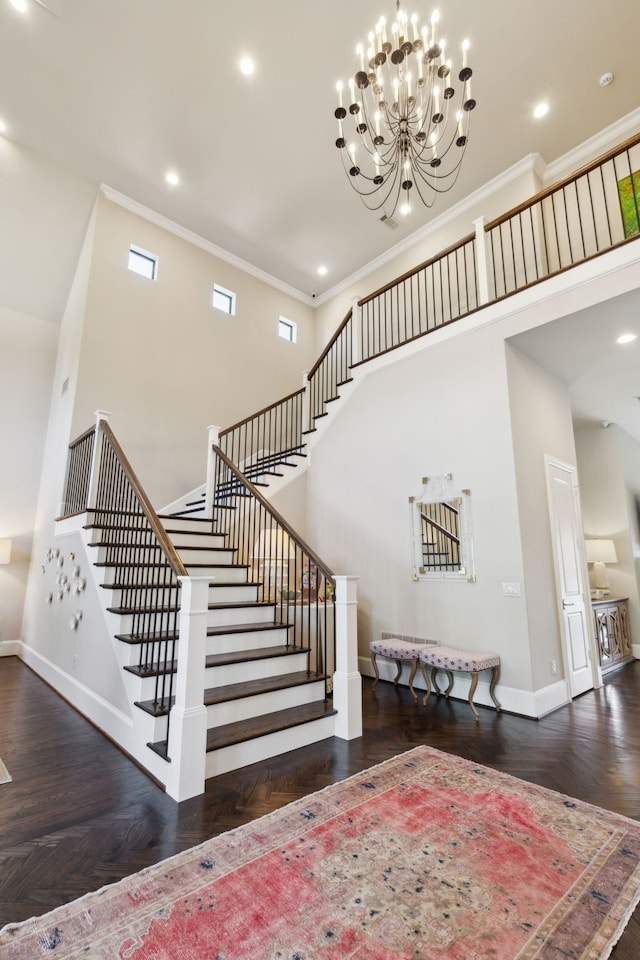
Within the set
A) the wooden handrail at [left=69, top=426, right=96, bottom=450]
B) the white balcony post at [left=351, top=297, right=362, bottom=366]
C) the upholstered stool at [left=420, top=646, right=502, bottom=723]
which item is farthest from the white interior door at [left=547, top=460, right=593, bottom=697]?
the wooden handrail at [left=69, top=426, right=96, bottom=450]

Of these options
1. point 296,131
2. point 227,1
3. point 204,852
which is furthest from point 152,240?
point 204,852

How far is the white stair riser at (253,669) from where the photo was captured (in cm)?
338

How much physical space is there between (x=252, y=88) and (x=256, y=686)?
6475 mm

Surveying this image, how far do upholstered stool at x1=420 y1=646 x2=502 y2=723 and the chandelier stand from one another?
3.77 metres

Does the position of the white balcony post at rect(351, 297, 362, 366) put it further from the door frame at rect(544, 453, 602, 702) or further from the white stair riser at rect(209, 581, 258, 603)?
the white stair riser at rect(209, 581, 258, 603)

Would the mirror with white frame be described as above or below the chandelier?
below

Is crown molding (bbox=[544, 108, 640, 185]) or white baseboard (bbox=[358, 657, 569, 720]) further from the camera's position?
crown molding (bbox=[544, 108, 640, 185])

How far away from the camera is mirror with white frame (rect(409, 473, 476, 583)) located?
454 centimetres

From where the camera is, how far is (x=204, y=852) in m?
2.03

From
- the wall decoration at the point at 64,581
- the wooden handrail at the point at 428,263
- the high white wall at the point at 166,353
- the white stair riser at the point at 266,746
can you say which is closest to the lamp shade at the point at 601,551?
the wooden handrail at the point at 428,263

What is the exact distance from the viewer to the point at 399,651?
176 inches

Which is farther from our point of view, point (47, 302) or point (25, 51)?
point (47, 302)

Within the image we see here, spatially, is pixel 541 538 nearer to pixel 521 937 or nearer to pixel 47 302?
pixel 521 937

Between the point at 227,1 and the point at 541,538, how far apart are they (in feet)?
20.2
